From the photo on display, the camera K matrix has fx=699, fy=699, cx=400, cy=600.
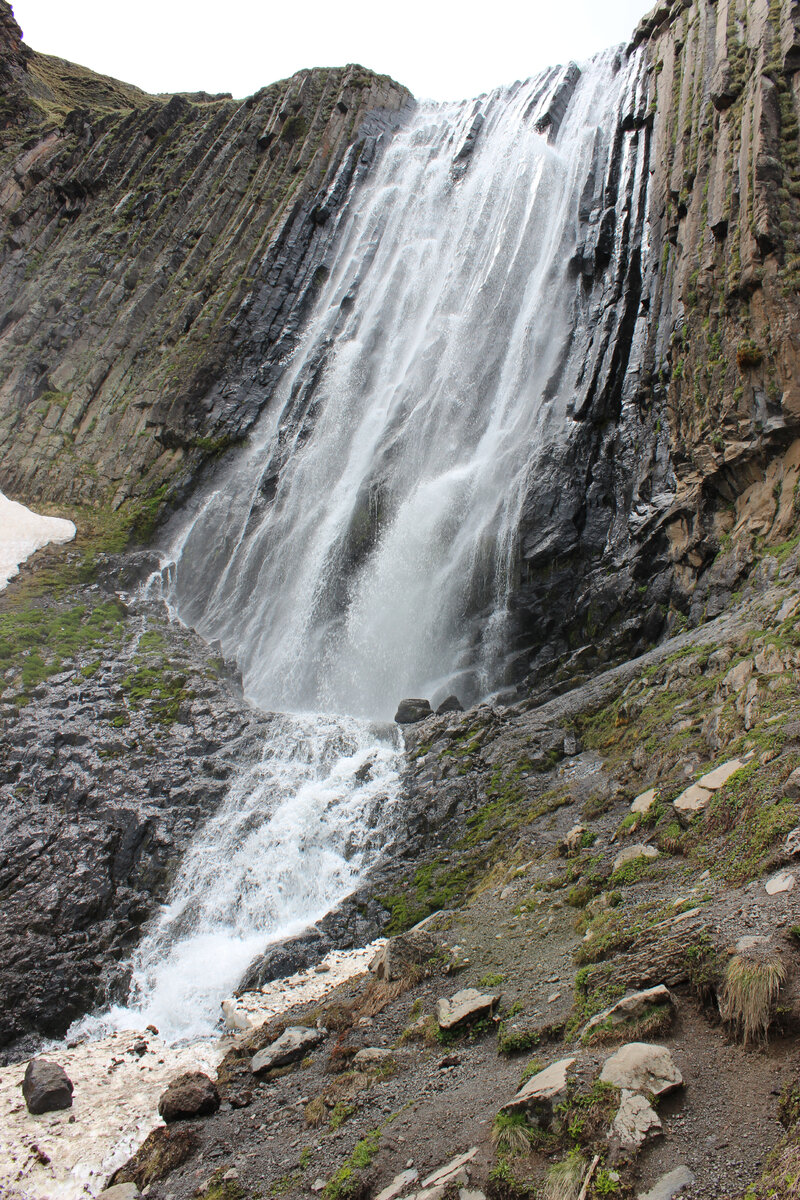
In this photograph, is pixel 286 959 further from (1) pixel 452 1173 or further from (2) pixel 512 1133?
(2) pixel 512 1133

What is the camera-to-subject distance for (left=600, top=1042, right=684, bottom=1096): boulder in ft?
13.5

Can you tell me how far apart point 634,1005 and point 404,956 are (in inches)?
183

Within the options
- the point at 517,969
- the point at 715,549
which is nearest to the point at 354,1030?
the point at 517,969

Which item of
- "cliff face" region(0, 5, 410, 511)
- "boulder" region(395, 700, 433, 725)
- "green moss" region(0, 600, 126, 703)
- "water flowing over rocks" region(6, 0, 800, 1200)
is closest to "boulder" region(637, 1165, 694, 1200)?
"water flowing over rocks" region(6, 0, 800, 1200)

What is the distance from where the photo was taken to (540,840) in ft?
36.6

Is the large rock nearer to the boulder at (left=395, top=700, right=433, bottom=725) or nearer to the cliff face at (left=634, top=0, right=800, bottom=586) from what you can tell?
the cliff face at (left=634, top=0, right=800, bottom=586)

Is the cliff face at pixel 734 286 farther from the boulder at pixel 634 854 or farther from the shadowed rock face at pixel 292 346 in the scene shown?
the boulder at pixel 634 854

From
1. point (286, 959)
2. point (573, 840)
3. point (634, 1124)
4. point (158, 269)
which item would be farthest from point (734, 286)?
point (158, 269)

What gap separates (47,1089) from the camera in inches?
336

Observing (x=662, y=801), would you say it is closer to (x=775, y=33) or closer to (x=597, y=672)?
(x=597, y=672)

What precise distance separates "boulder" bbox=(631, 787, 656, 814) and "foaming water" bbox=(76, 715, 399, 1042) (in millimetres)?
5853

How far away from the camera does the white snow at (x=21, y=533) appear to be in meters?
27.1

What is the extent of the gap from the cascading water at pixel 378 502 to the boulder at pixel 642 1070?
8.64 metres

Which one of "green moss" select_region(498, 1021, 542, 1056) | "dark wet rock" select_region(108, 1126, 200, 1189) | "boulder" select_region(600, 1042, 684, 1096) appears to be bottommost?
"dark wet rock" select_region(108, 1126, 200, 1189)
